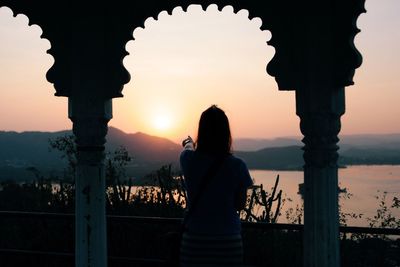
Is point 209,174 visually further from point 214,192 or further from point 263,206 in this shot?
point 263,206

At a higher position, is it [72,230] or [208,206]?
[208,206]

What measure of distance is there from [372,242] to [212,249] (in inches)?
209

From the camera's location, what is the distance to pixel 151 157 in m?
22.9

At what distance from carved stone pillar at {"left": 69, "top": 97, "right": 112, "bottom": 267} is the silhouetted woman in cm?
157

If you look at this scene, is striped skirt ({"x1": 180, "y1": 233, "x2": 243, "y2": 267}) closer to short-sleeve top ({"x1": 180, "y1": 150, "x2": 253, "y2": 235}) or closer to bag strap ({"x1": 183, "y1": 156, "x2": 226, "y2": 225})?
short-sleeve top ({"x1": 180, "y1": 150, "x2": 253, "y2": 235})

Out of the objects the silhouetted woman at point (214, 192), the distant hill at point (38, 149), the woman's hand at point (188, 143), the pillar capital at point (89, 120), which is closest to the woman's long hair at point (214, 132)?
the silhouetted woman at point (214, 192)

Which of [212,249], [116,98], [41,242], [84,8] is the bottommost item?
[41,242]

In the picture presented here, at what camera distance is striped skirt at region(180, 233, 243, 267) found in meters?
2.61

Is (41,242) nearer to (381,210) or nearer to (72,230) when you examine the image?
(72,230)

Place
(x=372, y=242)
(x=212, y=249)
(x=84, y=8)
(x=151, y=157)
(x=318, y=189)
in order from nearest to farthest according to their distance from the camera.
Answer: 1. (x=212, y=249)
2. (x=318, y=189)
3. (x=84, y=8)
4. (x=372, y=242)
5. (x=151, y=157)

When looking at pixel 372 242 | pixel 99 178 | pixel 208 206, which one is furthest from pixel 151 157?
pixel 208 206

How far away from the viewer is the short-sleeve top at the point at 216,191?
2619 mm

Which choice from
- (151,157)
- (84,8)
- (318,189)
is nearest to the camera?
(318,189)

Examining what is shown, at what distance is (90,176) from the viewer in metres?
4.08
